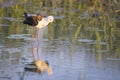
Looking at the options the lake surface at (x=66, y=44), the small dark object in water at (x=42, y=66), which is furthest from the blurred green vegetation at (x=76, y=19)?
the small dark object in water at (x=42, y=66)

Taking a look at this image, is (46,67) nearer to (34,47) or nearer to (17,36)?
(34,47)

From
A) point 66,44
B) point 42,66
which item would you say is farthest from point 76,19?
point 42,66

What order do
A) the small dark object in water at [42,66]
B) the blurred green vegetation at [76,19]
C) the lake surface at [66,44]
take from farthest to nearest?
the blurred green vegetation at [76,19], the small dark object in water at [42,66], the lake surface at [66,44]

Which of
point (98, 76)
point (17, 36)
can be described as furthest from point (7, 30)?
point (98, 76)

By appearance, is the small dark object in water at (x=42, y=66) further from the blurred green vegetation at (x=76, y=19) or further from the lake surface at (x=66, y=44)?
the blurred green vegetation at (x=76, y=19)

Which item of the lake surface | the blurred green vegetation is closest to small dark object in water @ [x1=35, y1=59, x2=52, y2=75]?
the lake surface

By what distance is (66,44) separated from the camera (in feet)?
34.2

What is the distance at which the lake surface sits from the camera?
26.1 ft

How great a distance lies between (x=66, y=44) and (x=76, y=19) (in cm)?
375

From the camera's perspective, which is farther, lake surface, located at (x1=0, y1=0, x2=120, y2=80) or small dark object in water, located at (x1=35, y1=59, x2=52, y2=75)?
small dark object in water, located at (x1=35, y1=59, x2=52, y2=75)

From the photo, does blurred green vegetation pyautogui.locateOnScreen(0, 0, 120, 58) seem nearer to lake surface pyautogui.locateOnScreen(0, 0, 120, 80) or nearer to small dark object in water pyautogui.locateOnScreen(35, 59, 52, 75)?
lake surface pyautogui.locateOnScreen(0, 0, 120, 80)

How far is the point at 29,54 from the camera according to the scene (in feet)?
30.8

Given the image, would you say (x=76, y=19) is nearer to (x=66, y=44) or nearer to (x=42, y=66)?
(x=66, y=44)

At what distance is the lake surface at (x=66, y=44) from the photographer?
7969 millimetres
